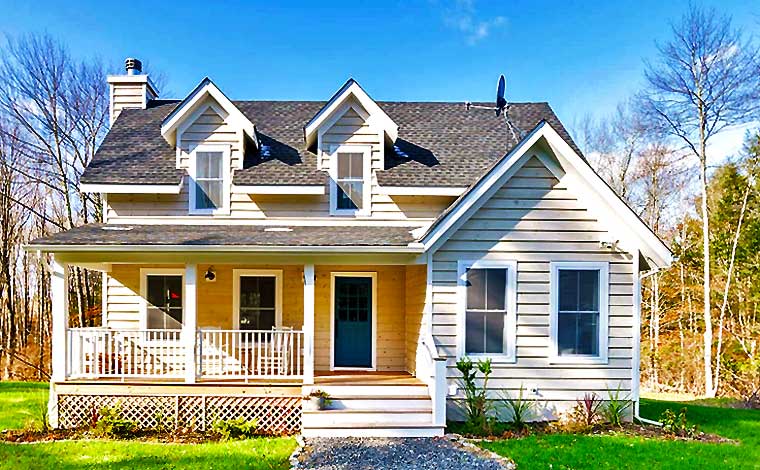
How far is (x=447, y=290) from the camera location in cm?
875

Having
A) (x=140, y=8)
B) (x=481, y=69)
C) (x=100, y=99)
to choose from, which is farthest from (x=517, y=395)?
(x=100, y=99)

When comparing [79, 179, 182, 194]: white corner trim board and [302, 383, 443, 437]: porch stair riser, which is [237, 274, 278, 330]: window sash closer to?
[79, 179, 182, 194]: white corner trim board

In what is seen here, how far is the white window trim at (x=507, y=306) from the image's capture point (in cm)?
871

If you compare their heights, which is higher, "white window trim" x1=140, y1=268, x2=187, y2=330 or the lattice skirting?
"white window trim" x1=140, y1=268, x2=187, y2=330

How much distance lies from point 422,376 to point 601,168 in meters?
18.7

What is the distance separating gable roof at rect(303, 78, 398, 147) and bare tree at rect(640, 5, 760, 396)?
36.0 ft

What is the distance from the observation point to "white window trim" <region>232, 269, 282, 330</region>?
10.8 meters

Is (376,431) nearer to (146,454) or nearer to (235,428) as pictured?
(235,428)

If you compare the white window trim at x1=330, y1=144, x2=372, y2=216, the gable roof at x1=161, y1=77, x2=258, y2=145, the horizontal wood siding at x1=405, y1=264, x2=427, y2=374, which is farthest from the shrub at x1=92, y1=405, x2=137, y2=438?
the gable roof at x1=161, y1=77, x2=258, y2=145

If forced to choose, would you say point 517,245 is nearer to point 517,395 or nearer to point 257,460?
point 517,395

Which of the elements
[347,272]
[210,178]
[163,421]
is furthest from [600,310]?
[210,178]

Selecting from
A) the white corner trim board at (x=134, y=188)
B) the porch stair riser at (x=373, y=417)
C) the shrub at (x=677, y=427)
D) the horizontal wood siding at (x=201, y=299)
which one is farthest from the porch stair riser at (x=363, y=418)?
the white corner trim board at (x=134, y=188)

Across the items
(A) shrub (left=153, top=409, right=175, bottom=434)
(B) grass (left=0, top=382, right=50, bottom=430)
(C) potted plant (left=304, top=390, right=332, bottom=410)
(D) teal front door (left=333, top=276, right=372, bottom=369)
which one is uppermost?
(D) teal front door (left=333, top=276, right=372, bottom=369)

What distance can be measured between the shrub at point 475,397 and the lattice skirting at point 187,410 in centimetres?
280
